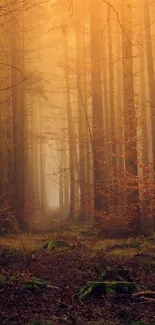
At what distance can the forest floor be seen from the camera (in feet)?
17.6

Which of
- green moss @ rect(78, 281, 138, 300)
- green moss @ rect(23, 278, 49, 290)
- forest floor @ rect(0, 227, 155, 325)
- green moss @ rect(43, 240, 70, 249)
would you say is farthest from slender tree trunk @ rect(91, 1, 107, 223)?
green moss @ rect(78, 281, 138, 300)

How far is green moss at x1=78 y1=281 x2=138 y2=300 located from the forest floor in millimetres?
108

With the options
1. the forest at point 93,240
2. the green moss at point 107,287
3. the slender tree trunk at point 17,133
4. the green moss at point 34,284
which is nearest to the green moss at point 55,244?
the forest at point 93,240

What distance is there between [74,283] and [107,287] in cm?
86

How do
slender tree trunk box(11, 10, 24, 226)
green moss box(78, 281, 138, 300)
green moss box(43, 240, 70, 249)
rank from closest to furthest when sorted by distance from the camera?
green moss box(78, 281, 138, 300) < green moss box(43, 240, 70, 249) < slender tree trunk box(11, 10, 24, 226)

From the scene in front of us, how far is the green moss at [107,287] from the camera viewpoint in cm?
640

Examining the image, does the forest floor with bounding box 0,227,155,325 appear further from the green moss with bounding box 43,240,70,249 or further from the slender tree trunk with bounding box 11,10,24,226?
the slender tree trunk with bounding box 11,10,24,226

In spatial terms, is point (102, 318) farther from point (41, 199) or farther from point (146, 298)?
point (41, 199)

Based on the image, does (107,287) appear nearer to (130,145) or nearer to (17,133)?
(130,145)

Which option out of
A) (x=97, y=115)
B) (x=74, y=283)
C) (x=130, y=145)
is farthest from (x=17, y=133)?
(x=74, y=283)

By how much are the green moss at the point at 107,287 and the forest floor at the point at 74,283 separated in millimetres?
108

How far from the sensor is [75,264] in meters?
8.57

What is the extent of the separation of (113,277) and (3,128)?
9139 mm

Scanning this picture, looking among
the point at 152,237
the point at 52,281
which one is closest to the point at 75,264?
the point at 52,281
